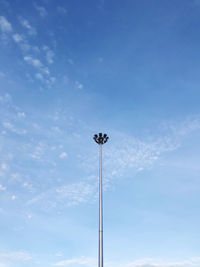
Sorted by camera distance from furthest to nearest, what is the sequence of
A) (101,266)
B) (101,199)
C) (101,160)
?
(101,160)
(101,199)
(101,266)

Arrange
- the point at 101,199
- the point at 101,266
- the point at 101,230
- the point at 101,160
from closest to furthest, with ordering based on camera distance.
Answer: the point at 101,266
the point at 101,230
the point at 101,199
the point at 101,160

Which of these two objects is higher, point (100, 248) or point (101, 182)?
point (101, 182)

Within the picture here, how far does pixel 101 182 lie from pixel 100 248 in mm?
6574

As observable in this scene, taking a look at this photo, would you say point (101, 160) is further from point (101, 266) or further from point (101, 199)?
point (101, 266)

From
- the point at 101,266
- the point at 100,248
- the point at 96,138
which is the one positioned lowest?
the point at 101,266

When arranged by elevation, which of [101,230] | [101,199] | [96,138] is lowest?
[101,230]

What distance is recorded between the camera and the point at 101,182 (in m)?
27.5

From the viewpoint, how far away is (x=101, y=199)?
26.3 m

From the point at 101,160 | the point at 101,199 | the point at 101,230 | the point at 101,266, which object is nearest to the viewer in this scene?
the point at 101,266

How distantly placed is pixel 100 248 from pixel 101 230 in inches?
67.1

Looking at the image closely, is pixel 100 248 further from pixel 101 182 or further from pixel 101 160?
pixel 101 160

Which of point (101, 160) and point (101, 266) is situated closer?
point (101, 266)

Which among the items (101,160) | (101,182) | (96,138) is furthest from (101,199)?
(96,138)

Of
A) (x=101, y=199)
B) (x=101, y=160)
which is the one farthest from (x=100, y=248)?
(x=101, y=160)
